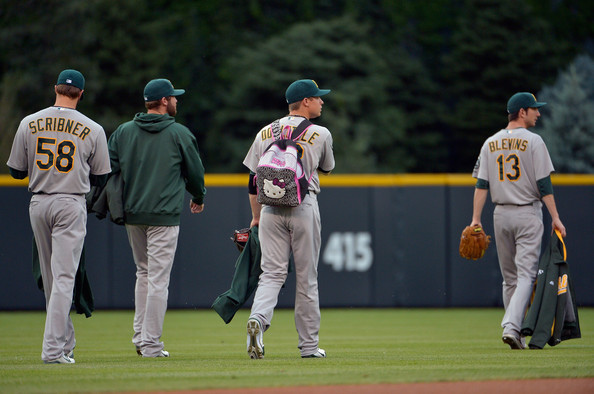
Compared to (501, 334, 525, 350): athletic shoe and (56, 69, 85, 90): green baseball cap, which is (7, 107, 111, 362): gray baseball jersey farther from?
(501, 334, 525, 350): athletic shoe

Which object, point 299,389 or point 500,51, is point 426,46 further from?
point 299,389

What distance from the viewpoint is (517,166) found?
8711 mm

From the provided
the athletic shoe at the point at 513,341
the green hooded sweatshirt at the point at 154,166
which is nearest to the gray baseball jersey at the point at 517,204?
the athletic shoe at the point at 513,341

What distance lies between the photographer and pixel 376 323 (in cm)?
1235

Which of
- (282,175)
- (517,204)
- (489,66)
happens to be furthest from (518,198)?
(489,66)

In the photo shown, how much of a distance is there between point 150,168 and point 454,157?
42219 mm

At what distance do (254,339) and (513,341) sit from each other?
2.24m

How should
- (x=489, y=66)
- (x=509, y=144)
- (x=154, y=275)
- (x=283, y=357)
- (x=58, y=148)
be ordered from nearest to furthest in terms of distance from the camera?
(x=58, y=148) → (x=154, y=275) → (x=283, y=357) → (x=509, y=144) → (x=489, y=66)

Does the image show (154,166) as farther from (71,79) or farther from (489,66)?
(489,66)

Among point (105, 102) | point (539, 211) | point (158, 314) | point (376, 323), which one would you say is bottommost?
point (376, 323)

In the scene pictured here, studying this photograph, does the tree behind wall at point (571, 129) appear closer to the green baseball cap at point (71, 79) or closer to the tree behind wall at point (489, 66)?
the tree behind wall at point (489, 66)

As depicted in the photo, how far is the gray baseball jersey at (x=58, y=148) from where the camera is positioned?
7344 mm

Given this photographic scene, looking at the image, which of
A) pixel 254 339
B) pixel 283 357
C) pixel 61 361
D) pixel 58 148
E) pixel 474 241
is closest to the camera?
pixel 61 361

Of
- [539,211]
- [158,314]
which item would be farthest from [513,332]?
[158,314]
